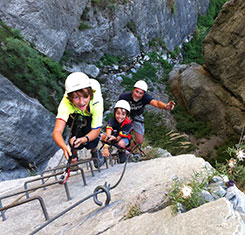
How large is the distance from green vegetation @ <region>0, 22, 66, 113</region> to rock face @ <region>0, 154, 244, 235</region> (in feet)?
17.4

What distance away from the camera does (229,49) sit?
1242 centimetres

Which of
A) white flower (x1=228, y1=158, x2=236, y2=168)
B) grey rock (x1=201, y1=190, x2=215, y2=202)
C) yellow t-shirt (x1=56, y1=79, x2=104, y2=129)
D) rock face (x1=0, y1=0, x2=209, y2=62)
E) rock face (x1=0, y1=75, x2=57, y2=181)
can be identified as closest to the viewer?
grey rock (x1=201, y1=190, x2=215, y2=202)

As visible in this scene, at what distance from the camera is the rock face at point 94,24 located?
9594mm

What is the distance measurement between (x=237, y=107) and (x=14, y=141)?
11909 millimetres

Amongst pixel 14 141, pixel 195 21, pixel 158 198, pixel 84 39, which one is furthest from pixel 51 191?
pixel 195 21

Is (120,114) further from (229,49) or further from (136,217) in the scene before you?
(229,49)

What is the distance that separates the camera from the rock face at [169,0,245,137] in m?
11.9

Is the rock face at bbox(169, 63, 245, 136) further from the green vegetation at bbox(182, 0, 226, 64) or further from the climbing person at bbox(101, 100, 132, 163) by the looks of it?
the climbing person at bbox(101, 100, 132, 163)

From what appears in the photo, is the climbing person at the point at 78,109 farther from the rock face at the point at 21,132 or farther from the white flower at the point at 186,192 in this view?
the rock face at the point at 21,132

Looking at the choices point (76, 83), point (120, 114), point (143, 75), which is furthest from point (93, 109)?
point (143, 75)

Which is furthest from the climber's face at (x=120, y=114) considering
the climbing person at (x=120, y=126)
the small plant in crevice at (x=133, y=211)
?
the small plant in crevice at (x=133, y=211)

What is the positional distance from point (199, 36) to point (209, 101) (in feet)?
53.2

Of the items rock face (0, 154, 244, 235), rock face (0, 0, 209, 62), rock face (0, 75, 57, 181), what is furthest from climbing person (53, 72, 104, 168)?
rock face (0, 0, 209, 62)

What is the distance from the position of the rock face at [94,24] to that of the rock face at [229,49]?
652 cm
